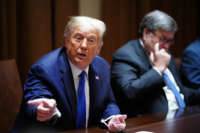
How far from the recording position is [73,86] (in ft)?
5.85

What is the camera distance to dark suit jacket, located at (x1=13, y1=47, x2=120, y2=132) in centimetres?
166

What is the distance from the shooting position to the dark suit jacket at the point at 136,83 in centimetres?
222

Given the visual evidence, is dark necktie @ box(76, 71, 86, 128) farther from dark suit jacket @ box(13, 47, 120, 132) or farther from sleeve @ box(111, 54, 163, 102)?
sleeve @ box(111, 54, 163, 102)

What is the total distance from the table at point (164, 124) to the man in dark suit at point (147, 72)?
1.20 ft

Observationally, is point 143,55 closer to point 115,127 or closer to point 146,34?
point 146,34

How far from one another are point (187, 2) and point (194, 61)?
5.34 ft

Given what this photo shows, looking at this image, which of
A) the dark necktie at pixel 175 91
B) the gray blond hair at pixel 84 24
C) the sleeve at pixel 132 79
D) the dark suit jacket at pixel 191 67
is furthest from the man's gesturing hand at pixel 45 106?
the dark suit jacket at pixel 191 67

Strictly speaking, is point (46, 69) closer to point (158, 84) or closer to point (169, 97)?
point (158, 84)

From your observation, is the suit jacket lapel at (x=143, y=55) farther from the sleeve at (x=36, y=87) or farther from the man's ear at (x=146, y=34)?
the sleeve at (x=36, y=87)

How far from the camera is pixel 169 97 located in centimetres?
242

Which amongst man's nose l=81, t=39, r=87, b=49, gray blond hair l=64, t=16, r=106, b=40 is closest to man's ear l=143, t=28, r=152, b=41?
gray blond hair l=64, t=16, r=106, b=40

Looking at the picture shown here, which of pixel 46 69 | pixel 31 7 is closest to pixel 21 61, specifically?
pixel 31 7

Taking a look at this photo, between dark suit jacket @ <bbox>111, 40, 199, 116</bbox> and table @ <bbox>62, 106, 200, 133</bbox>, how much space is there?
0.34 meters

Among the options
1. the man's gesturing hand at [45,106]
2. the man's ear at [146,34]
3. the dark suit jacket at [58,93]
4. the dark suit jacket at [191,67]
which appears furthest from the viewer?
the dark suit jacket at [191,67]
